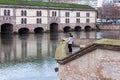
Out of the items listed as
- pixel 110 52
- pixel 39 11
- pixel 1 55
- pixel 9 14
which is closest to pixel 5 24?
pixel 9 14

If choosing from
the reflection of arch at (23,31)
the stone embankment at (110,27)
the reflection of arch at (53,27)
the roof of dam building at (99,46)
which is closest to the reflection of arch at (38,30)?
the reflection of arch at (23,31)

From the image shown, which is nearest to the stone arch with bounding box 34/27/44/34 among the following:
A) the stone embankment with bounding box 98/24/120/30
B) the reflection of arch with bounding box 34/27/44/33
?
the reflection of arch with bounding box 34/27/44/33

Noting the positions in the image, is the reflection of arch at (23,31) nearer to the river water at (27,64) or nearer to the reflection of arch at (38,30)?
the reflection of arch at (38,30)

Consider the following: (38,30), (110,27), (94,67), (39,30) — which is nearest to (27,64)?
(94,67)

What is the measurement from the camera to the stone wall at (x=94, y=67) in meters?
18.6

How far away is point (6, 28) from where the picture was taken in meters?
87.8

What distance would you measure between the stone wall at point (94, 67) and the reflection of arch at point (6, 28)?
64710mm

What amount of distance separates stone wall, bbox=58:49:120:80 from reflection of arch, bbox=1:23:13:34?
6471cm

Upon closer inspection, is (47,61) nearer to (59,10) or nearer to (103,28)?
(59,10)

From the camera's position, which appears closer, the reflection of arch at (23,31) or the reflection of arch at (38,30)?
the reflection of arch at (23,31)

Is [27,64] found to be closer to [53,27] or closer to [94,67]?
[94,67]

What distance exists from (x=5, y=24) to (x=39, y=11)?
1067 cm

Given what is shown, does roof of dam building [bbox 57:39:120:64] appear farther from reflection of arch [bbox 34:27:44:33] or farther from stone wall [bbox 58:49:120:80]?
reflection of arch [bbox 34:27:44:33]

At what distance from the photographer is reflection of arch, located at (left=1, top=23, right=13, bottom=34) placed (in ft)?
280
